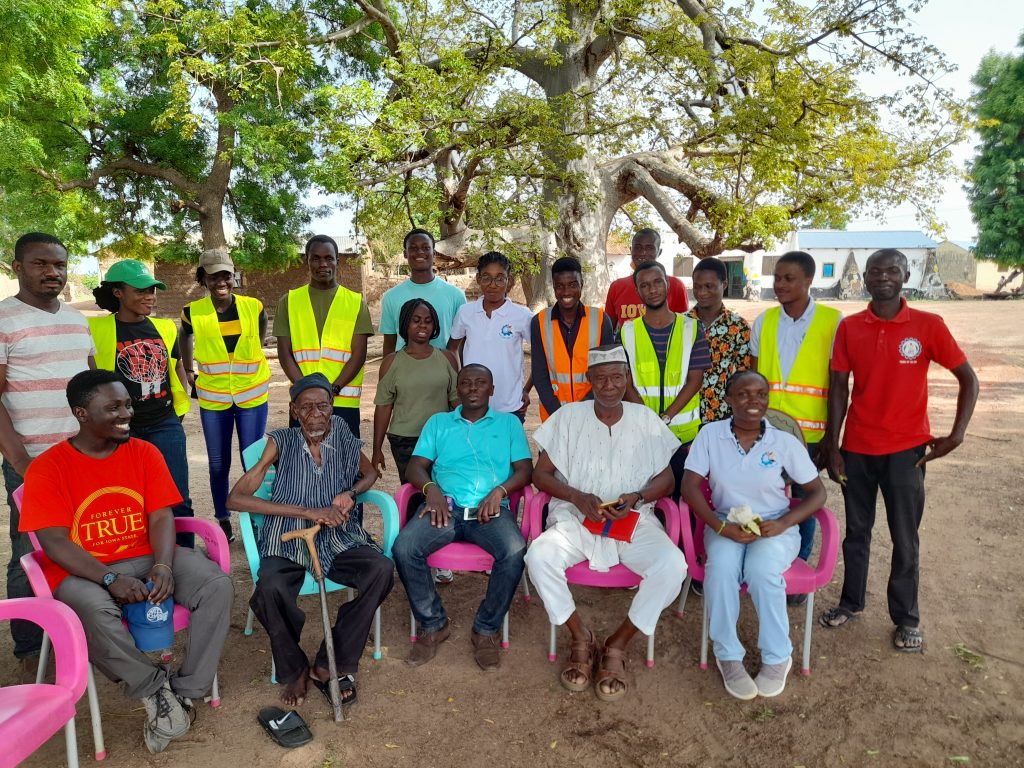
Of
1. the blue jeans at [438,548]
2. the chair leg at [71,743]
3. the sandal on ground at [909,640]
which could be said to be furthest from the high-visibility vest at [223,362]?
the sandal on ground at [909,640]

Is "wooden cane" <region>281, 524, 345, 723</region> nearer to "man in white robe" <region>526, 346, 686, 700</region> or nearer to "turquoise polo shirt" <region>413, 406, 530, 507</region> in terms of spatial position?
"turquoise polo shirt" <region>413, 406, 530, 507</region>

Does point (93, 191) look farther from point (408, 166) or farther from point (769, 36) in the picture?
point (769, 36)

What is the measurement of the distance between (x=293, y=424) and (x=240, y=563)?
1.29 metres

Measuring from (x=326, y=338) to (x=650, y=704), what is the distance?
286cm

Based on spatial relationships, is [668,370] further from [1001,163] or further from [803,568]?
[1001,163]

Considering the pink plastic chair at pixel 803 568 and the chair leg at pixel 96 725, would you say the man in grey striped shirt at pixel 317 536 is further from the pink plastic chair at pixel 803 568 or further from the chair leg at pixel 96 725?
the pink plastic chair at pixel 803 568

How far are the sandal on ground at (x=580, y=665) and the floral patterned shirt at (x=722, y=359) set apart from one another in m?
1.49

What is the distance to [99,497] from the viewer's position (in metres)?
3.00

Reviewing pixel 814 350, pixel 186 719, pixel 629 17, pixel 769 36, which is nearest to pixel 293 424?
pixel 186 719

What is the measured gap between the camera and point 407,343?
424 cm

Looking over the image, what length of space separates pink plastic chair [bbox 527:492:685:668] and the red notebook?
14 centimetres

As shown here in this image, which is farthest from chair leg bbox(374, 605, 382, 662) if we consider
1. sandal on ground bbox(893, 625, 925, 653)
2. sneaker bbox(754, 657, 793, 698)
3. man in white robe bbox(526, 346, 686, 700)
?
sandal on ground bbox(893, 625, 925, 653)

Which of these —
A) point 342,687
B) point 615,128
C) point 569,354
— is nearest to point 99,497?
point 342,687

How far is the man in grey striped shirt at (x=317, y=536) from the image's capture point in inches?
123
